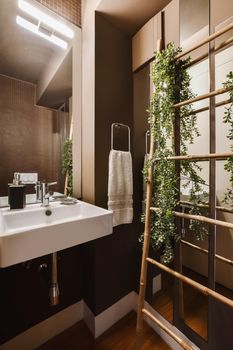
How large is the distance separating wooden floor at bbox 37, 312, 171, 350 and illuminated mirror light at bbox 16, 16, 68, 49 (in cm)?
224

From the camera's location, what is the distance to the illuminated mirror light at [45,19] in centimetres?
134

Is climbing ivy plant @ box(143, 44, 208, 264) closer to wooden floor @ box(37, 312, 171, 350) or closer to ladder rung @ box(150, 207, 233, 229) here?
ladder rung @ box(150, 207, 233, 229)

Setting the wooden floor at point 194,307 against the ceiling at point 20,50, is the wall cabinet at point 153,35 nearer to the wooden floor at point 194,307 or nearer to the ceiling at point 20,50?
the ceiling at point 20,50

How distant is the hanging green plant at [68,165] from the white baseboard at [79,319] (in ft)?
3.09

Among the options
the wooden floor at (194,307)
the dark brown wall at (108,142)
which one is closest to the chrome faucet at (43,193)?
the dark brown wall at (108,142)

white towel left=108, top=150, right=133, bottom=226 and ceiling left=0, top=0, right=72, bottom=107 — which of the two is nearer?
ceiling left=0, top=0, right=72, bottom=107

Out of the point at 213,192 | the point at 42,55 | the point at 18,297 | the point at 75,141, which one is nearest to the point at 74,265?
the point at 18,297

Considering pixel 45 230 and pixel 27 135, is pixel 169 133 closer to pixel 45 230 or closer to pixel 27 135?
pixel 45 230

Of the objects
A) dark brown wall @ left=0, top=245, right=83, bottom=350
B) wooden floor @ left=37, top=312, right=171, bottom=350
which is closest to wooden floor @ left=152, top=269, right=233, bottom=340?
wooden floor @ left=37, top=312, right=171, bottom=350

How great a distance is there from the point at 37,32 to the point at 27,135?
775mm

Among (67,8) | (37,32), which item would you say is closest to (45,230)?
(37,32)

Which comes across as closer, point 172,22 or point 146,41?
point 172,22

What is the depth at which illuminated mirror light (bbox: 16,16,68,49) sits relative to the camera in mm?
1357

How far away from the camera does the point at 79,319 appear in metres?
1.56
